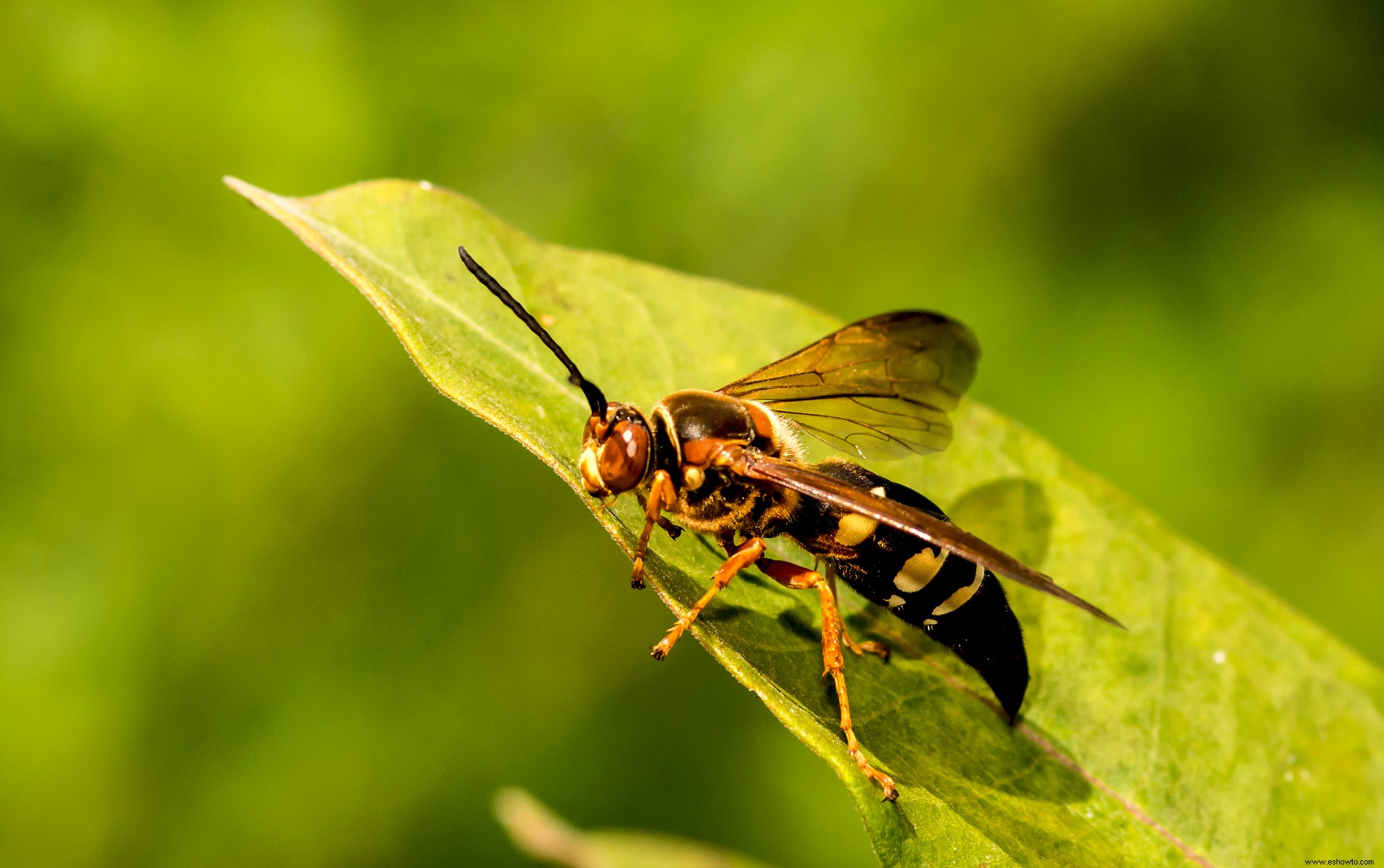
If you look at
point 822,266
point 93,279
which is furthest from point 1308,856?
point 93,279

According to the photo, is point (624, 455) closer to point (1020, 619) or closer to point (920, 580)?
point (920, 580)

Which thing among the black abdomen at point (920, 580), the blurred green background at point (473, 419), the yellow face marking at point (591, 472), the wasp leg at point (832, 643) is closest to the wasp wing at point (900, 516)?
the black abdomen at point (920, 580)

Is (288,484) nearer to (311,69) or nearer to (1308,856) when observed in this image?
(311,69)

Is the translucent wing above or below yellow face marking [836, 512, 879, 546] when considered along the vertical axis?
above

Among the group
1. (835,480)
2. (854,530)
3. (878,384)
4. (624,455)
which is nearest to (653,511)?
(624,455)

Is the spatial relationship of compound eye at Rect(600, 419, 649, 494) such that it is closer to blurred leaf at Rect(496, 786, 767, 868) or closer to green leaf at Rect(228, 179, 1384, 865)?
green leaf at Rect(228, 179, 1384, 865)

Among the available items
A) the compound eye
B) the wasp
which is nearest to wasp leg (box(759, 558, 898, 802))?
the wasp

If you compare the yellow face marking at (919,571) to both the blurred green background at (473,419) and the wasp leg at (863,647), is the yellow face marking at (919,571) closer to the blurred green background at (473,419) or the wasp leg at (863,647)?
the wasp leg at (863,647)
